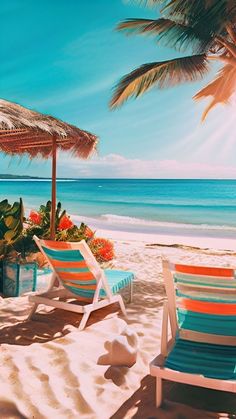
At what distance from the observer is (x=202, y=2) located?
6.66 meters

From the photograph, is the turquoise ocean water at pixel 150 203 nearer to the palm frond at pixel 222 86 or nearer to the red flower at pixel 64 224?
the palm frond at pixel 222 86

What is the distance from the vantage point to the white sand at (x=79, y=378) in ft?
8.02

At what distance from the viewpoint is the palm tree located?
662cm

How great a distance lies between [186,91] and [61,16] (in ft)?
53.5

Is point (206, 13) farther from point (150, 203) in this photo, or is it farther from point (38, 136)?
point (150, 203)

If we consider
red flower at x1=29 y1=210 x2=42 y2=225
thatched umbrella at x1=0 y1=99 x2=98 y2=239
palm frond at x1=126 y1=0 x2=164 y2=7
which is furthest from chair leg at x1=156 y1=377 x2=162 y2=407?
palm frond at x1=126 y1=0 x2=164 y2=7

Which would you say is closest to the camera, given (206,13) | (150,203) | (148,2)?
(206,13)

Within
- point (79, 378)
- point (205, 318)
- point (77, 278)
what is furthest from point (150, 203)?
point (205, 318)

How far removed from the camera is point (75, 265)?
12.8ft

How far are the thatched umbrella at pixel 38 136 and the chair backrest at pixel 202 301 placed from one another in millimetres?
2739

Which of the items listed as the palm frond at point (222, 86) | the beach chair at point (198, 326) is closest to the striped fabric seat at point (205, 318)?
the beach chair at point (198, 326)

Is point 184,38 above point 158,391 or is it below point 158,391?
above

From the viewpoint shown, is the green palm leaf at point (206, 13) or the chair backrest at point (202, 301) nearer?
the chair backrest at point (202, 301)

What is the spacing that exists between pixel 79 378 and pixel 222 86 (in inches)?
→ 322
